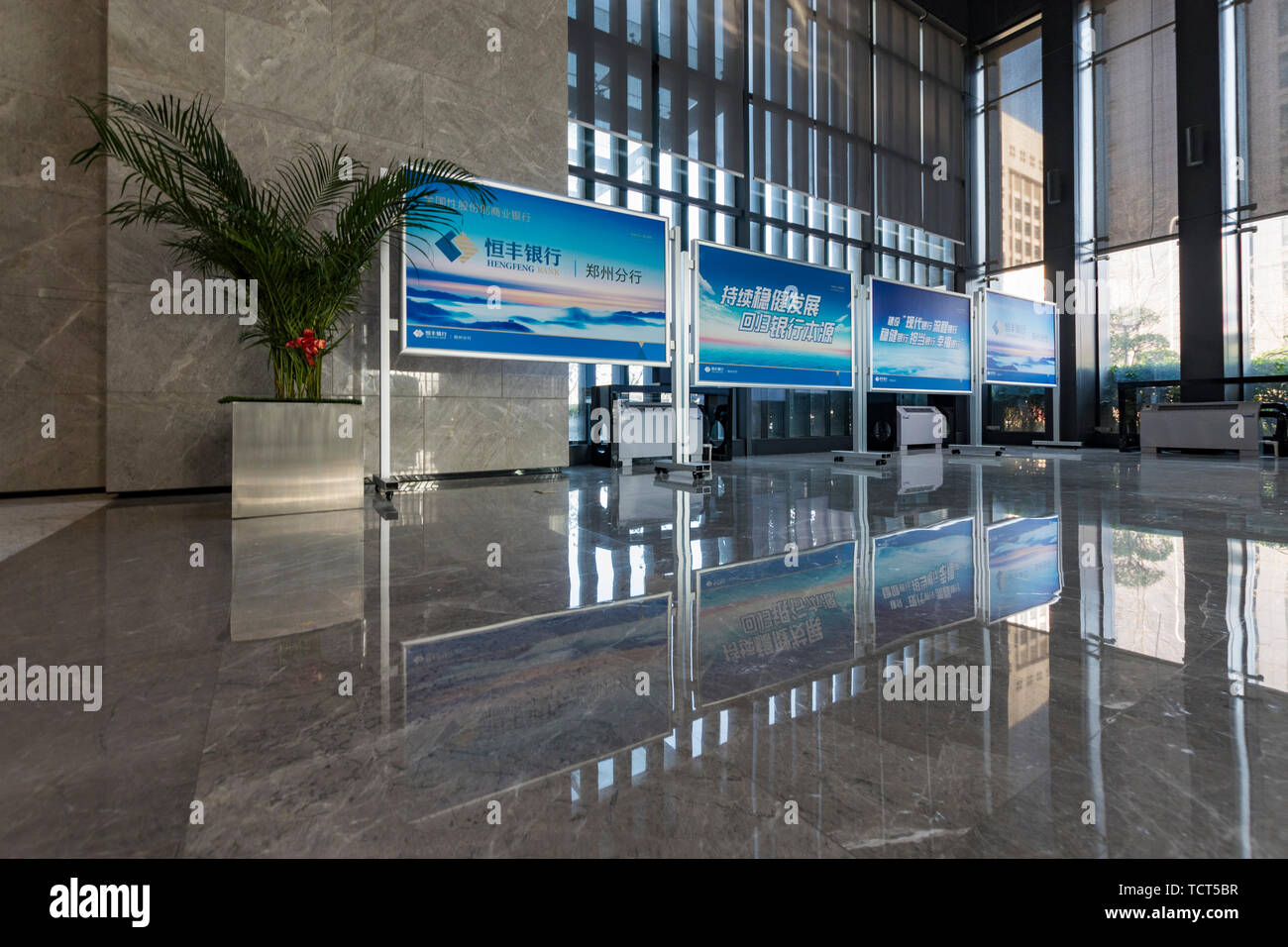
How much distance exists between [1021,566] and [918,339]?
5266 mm

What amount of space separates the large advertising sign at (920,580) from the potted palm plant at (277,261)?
108 inches

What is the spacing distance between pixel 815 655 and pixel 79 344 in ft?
17.1

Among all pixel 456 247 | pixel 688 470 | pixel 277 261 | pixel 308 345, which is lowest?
pixel 688 470

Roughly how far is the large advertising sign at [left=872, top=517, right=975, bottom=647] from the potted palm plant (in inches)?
108

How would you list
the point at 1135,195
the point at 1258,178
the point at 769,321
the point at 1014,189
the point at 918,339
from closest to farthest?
the point at 769,321, the point at 918,339, the point at 1258,178, the point at 1135,195, the point at 1014,189

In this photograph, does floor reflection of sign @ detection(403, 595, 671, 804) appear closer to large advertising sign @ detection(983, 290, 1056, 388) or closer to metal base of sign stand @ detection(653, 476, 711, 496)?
metal base of sign stand @ detection(653, 476, 711, 496)

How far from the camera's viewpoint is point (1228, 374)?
28.2 ft

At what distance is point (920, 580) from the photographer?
1.86 m

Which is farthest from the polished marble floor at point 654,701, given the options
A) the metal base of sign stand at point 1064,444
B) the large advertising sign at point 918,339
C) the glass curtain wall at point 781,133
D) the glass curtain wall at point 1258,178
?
the glass curtain wall at point 1258,178

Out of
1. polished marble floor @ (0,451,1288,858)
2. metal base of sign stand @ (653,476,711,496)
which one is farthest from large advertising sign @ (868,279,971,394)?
polished marble floor @ (0,451,1288,858)

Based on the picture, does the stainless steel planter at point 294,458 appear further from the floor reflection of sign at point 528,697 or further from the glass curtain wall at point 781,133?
the glass curtain wall at point 781,133

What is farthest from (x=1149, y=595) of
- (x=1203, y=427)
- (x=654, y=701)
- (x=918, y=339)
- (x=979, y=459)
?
(x=1203, y=427)

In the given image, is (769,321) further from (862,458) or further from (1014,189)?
(1014,189)

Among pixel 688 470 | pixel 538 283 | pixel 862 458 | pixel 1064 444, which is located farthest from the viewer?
pixel 1064 444
